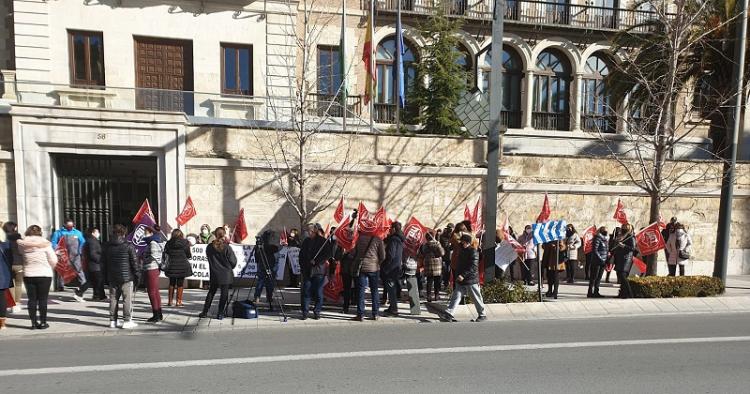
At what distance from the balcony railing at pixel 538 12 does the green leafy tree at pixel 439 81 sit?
236 centimetres

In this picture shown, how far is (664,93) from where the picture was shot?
999cm

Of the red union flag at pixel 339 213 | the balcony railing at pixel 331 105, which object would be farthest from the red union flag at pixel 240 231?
the balcony railing at pixel 331 105

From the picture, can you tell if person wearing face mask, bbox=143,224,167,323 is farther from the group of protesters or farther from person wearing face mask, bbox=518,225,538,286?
person wearing face mask, bbox=518,225,538,286

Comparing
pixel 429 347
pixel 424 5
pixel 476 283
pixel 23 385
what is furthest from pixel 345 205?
pixel 424 5

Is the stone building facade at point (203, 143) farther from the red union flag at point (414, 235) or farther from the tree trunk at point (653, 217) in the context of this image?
the tree trunk at point (653, 217)

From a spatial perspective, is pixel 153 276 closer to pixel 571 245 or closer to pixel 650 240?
pixel 571 245

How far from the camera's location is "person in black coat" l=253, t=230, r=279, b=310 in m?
8.91

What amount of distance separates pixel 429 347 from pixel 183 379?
3340mm

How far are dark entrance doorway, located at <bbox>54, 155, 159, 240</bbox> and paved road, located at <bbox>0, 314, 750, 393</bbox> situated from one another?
18.5 ft

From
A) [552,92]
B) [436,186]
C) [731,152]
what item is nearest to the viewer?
[731,152]

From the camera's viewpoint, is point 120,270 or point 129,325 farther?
point 129,325

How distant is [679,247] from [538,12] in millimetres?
14734

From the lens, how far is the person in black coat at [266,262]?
8.91 m

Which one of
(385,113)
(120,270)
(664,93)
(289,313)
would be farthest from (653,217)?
(385,113)
